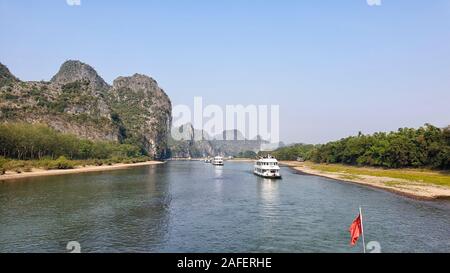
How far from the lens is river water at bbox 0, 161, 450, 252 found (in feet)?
100

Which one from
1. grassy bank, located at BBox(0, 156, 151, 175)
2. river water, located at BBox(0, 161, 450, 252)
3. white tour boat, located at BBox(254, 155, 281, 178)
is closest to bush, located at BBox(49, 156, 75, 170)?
grassy bank, located at BBox(0, 156, 151, 175)

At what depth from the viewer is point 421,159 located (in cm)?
10675

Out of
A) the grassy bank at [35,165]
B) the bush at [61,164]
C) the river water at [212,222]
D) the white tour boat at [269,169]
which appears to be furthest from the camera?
the bush at [61,164]

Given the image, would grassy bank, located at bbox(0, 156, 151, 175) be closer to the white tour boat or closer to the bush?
the bush

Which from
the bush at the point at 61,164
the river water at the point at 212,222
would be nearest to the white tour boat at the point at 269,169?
the river water at the point at 212,222

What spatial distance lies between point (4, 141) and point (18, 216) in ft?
289

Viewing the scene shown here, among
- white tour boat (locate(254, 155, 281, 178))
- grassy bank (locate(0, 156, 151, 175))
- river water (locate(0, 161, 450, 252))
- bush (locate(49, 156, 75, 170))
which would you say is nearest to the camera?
river water (locate(0, 161, 450, 252))

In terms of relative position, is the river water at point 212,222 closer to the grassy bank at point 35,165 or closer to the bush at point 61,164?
the grassy bank at point 35,165

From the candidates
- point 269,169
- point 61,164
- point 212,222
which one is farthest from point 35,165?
point 212,222

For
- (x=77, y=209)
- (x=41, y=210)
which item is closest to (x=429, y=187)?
(x=77, y=209)

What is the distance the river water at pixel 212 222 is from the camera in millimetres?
30484

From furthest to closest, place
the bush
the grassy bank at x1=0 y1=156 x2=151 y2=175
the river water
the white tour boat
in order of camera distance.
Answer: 1. the bush
2. the white tour boat
3. the grassy bank at x1=0 y1=156 x2=151 y2=175
4. the river water

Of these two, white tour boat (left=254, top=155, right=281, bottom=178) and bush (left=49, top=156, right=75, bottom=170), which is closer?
white tour boat (left=254, top=155, right=281, bottom=178)
